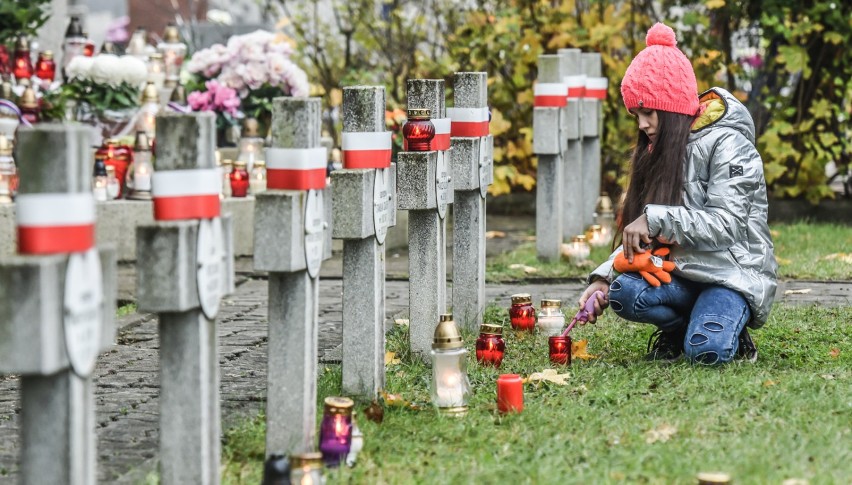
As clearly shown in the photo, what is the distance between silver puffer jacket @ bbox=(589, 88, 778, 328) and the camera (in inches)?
213

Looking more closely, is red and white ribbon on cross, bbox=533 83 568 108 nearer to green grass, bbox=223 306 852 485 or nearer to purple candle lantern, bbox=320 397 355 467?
green grass, bbox=223 306 852 485

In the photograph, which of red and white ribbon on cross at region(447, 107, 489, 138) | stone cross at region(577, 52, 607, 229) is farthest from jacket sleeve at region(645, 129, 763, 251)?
stone cross at region(577, 52, 607, 229)

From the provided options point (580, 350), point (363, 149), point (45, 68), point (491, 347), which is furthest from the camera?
point (45, 68)

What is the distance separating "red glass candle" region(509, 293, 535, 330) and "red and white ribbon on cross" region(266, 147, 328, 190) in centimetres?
235

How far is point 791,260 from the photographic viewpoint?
862cm

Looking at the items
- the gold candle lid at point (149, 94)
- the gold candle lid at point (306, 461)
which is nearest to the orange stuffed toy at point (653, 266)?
the gold candle lid at point (306, 461)

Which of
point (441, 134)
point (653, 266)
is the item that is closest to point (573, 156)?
point (441, 134)

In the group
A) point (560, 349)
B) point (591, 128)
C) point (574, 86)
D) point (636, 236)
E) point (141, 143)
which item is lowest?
point (560, 349)

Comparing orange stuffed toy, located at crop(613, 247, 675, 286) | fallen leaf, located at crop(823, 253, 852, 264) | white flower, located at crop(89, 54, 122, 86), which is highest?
white flower, located at crop(89, 54, 122, 86)

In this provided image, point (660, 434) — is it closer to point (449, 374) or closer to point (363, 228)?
point (449, 374)

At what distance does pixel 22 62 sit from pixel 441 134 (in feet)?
17.4

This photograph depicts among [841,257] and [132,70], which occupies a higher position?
[132,70]

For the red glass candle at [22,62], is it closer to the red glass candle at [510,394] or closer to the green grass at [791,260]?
the green grass at [791,260]

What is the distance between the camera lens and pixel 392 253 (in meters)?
9.82
